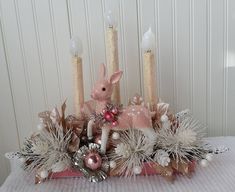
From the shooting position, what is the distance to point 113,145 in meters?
0.86

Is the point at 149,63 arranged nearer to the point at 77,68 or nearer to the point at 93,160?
the point at 77,68

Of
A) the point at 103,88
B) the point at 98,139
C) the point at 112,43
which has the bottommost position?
the point at 98,139

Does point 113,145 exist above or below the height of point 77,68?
below

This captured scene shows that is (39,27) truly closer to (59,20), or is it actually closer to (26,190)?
(59,20)

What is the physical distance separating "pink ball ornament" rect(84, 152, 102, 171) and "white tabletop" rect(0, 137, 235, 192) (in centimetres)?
5

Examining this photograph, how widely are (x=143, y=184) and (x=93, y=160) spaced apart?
0.14m

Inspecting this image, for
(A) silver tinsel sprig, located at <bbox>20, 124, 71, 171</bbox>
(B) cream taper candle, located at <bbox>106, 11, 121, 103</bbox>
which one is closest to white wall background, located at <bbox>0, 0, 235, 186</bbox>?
(B) cream taper candle, located at <bbox>106, 11, 121, 103</bbox>

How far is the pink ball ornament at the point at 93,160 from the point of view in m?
0.81

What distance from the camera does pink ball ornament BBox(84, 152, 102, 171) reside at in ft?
2.67

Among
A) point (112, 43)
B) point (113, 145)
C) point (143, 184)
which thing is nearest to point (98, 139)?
point (113, 145)

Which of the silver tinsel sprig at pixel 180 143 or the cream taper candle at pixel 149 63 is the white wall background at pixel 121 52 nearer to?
the cream taper candle at pixel 149 63

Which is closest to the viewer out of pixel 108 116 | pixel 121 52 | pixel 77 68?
pixel 108 116

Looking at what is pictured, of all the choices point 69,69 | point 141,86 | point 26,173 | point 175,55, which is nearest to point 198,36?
point 175,55

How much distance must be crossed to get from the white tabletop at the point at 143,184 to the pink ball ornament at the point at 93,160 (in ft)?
0.15
